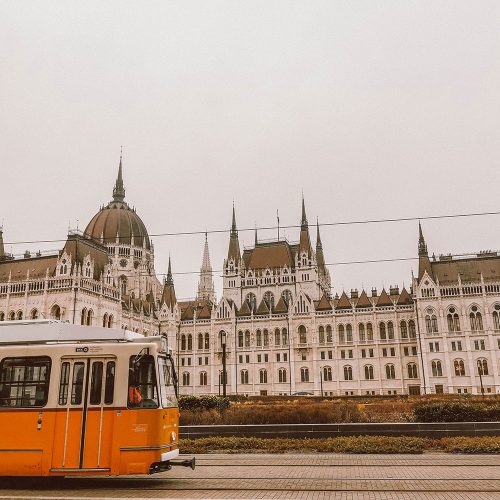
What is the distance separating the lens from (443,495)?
419 inches

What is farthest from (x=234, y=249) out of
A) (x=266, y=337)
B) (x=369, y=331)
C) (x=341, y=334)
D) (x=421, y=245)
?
(x=421, y=245)

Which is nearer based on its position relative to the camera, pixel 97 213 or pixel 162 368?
pixel 162 368

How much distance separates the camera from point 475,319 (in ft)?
239

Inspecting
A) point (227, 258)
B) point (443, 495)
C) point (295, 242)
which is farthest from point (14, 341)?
point (295, 242)

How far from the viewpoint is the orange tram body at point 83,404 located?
1194 cm

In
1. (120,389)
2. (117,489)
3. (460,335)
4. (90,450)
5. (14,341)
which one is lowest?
(117,489)

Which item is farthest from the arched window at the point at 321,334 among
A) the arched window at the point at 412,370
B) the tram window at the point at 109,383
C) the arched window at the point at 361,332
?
the tram window at the point at 109,383

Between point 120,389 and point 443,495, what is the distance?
7.46 metres

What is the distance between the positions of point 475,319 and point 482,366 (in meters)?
6.54

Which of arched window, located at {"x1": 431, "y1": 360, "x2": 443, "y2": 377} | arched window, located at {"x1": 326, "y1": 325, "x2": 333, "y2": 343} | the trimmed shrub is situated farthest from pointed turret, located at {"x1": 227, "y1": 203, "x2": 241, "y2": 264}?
the trimmed shrub

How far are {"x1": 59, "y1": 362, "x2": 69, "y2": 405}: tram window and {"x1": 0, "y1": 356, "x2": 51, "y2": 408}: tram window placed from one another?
0.35 metres

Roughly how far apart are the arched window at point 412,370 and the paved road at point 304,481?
2444 inches

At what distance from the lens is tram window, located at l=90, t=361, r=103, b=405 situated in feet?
40.1

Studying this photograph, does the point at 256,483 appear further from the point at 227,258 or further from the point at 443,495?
the point at 227,258
